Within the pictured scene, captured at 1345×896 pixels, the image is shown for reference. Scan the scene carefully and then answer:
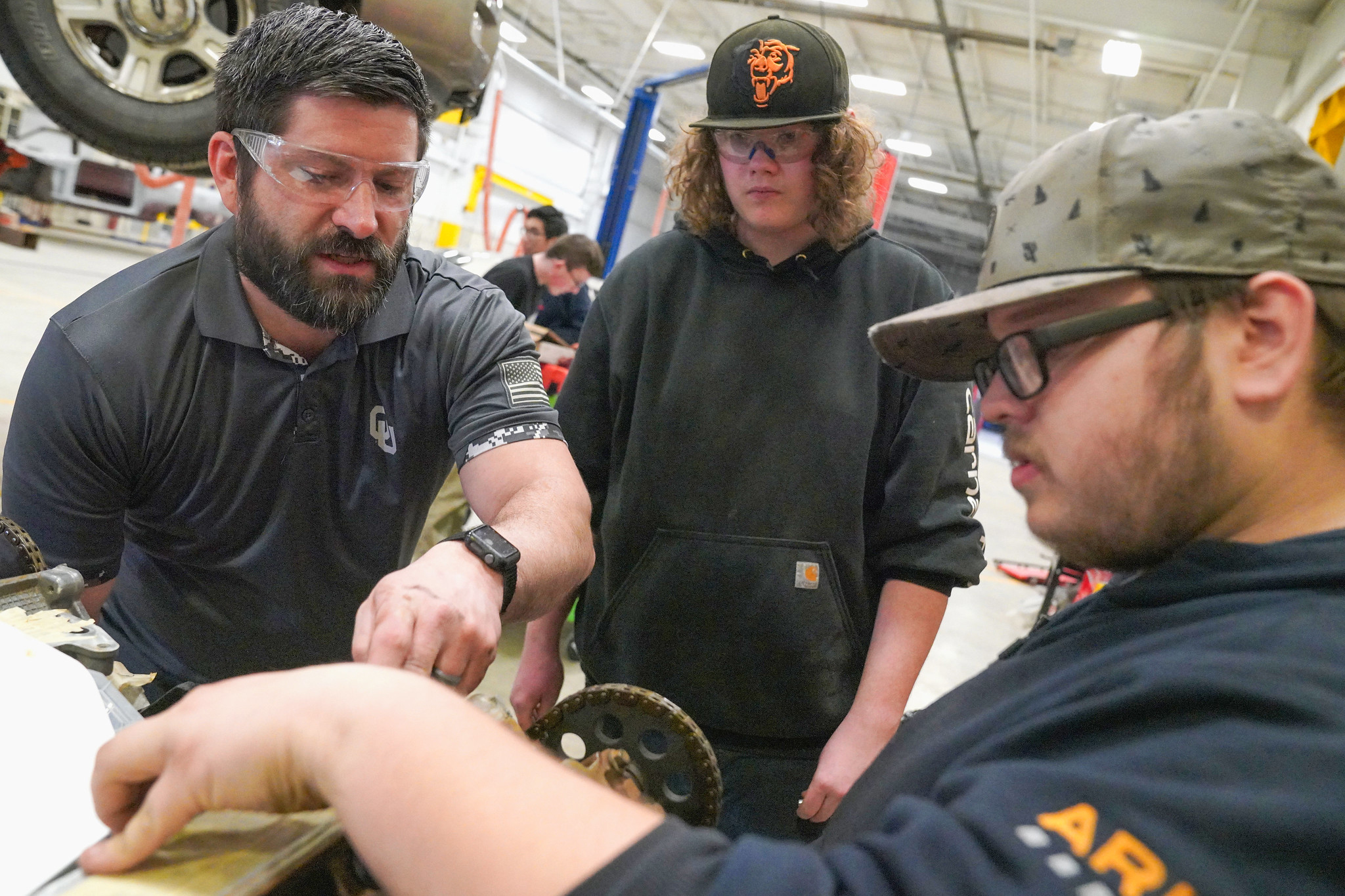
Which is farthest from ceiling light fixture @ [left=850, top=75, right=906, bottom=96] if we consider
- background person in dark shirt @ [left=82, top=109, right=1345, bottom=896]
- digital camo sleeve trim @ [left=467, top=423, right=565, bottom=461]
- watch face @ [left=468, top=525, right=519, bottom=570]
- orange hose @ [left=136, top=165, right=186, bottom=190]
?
background person in dark shirt @ [left=82, top=109, right=1345, bottom=896]

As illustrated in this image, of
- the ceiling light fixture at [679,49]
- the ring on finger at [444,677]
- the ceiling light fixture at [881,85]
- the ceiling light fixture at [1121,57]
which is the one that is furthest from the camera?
the ceiling light fixture at [881,85]

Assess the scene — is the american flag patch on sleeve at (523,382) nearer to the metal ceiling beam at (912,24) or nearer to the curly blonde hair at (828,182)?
the curly blonde hair at (828,182)

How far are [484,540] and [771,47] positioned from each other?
35.2 inches

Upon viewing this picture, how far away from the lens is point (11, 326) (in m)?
4.95

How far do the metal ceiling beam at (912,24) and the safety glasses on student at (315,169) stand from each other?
28.9 feet

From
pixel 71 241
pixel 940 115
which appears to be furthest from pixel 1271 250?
pixel 940 115

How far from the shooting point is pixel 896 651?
52.0 inches

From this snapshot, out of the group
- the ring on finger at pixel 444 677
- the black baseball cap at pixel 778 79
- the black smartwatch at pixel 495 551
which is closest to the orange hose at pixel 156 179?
the black baseball cap at pixel 778 79

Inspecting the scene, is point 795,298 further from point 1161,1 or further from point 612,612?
point 1161,1

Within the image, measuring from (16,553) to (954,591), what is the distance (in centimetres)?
491

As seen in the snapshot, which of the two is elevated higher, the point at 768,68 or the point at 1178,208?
the point at 768,68

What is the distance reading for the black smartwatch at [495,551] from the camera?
0.92 meters

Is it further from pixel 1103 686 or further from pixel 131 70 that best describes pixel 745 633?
pixel 131 70

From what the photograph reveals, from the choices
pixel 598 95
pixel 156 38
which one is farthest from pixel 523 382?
pixel 598 95
